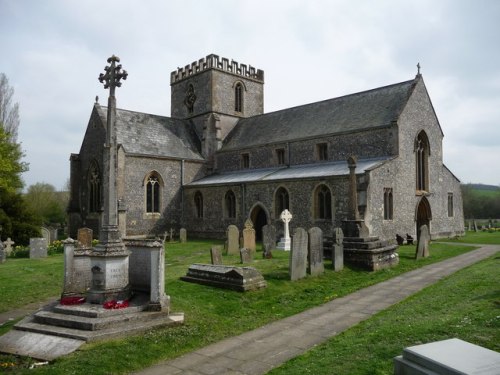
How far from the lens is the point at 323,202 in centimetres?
2103

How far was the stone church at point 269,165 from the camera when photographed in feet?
68.5

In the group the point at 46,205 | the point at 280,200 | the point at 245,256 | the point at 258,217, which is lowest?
the point at 245,256

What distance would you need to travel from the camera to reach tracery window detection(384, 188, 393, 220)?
20.2m

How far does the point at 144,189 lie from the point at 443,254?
17.5 metres

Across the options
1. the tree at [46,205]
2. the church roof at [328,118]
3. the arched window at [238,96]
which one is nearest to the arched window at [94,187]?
the church roof at [328,118]

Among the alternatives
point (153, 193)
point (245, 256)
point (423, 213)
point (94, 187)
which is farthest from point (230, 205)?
point (245, 256)

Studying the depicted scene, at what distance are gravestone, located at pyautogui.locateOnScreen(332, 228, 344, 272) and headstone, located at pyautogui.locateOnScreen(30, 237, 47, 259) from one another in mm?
13276

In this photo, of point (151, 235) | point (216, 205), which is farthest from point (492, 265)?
point (151, 235)

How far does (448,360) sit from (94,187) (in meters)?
26.6

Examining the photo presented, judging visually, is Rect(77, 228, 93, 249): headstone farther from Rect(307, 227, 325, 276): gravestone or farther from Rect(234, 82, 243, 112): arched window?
Rect(234, 82, 243, 112): arched window

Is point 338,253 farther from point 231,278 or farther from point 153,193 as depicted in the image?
point 153,193

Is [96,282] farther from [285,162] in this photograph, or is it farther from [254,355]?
[285,162]

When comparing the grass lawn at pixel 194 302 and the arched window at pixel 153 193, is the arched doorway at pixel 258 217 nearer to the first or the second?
the arched window at pixel 153 193

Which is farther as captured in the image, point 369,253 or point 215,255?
point 369,253
